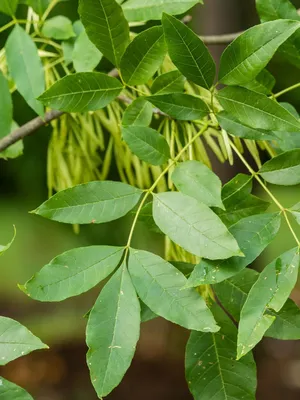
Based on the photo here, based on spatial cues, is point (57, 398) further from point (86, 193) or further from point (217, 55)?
point (86, 193)

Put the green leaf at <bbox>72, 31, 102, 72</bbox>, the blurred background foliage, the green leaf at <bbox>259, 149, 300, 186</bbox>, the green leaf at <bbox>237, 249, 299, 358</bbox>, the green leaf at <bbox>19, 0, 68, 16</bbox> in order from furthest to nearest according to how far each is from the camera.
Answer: the blurred background foliage → the green leaf at <bbox>19, 0, 68, 16</bbox> → the green leaf at <bbox>72, 31, 102, 72</bbox> → the green leaf at <bbox>259, 149, 300, 186</bbox> → the green leaf at <bbox>237, 249, 299, 358</bbox>

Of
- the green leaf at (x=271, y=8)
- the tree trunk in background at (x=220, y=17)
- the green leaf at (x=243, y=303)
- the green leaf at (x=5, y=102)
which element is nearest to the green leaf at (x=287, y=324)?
the green leaf at (x=243, y=303)

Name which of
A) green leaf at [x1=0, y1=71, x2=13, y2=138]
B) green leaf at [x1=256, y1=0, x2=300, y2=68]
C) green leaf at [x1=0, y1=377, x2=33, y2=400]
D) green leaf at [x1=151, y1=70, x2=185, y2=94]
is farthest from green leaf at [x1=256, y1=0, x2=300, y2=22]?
green leaf at [x1=0, y1=377, x2=33, y2=400]

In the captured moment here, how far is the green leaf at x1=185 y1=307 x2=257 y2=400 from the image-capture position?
2.24 ft

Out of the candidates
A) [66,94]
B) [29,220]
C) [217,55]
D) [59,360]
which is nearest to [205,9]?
[217,55]

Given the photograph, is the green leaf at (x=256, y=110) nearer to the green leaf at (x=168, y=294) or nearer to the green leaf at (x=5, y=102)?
the green leaf at (x=168, y=294)

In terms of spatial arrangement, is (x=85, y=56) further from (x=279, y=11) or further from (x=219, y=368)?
(x=219, y=368)

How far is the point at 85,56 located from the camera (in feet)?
2.72

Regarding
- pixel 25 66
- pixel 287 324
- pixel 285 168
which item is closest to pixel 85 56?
pixel 25 66

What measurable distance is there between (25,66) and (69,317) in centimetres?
371

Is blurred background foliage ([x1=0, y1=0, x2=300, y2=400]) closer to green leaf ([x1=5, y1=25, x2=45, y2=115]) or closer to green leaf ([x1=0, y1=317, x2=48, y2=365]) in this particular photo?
green leaf ([x1=5, y1=25, x2=45, y2=115])

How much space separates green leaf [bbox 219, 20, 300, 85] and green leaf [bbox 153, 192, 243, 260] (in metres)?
0.13

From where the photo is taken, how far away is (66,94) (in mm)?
698

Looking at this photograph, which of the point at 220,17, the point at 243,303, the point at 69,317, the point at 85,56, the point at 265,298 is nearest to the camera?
the point at 265,298
